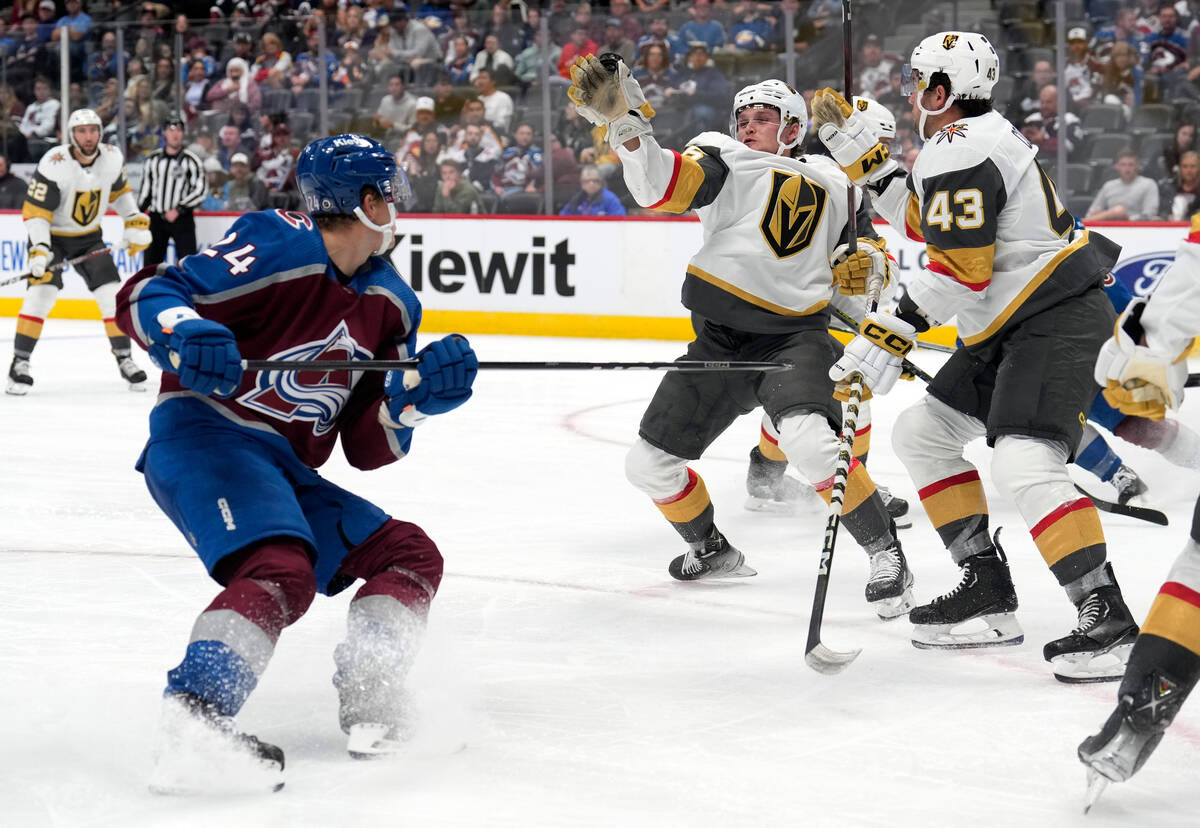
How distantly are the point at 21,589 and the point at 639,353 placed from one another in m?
4.98

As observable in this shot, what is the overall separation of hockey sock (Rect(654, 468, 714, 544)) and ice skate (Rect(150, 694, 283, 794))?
A: 157cm

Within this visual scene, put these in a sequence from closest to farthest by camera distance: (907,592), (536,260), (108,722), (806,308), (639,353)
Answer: (108,722) → (907,592) → (806,308) → (639,353) → (536,260)

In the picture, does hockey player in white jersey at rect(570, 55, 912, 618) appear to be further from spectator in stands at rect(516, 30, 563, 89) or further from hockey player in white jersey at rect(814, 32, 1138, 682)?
spectator in stands at rect(516, 30, 563, 89)

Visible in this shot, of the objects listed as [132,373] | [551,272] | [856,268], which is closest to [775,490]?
[856,268]

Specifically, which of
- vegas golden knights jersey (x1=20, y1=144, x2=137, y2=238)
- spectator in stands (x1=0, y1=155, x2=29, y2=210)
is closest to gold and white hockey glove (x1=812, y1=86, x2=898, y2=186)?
vegas golden knights jersey (x1=20, y1=144, x2=137, y2=238)

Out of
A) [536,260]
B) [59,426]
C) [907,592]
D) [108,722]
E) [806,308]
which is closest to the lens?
[108,722]

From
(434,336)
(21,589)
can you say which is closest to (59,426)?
(21,589)

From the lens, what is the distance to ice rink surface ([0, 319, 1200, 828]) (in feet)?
6.98

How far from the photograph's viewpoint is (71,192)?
7.51 meters

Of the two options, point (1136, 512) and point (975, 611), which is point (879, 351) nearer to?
point (975, 611)

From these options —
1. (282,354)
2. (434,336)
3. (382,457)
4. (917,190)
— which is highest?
(917,190)

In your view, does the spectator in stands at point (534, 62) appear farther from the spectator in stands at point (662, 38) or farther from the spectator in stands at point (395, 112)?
the spectator in stands at point (395, 112)

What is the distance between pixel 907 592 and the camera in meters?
3.26

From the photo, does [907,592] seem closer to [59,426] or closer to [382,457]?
[382,457]
